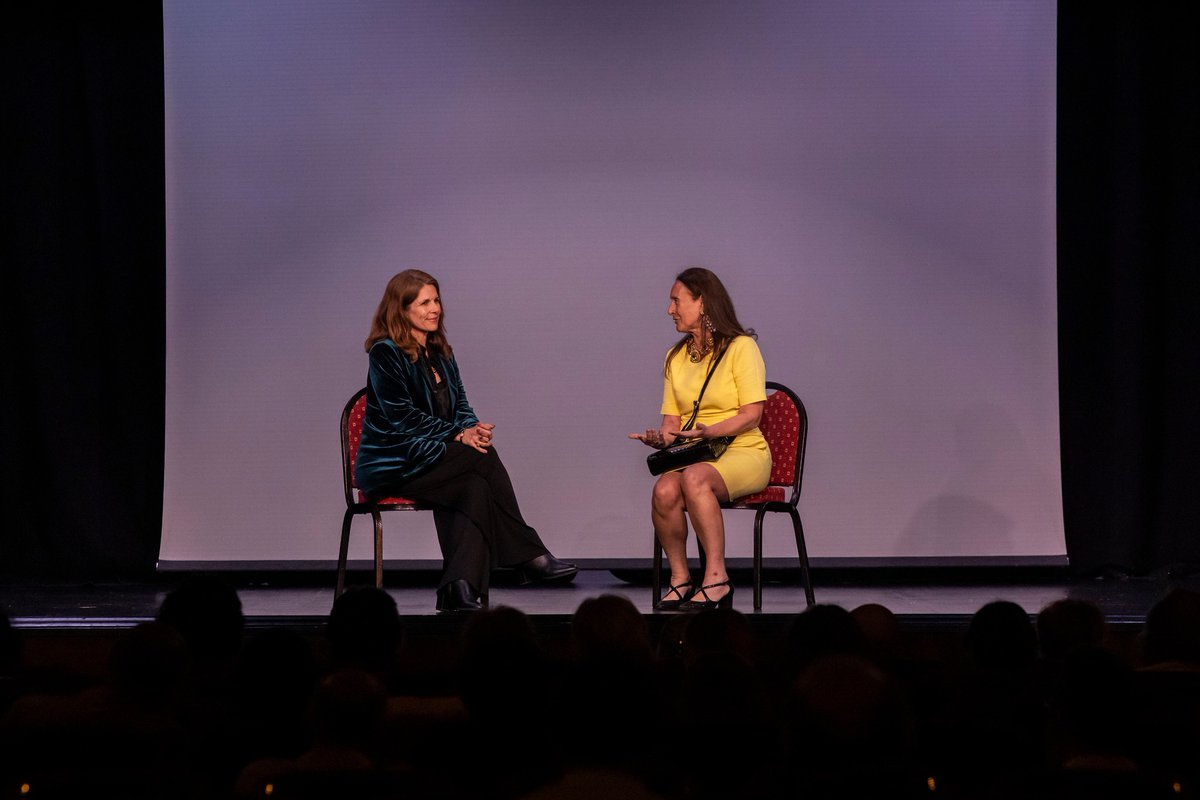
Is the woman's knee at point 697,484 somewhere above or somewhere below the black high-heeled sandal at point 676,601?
above

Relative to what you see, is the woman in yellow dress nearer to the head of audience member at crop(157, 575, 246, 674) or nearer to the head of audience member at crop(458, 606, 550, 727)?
the head of audience member at crop(157, 575, 246, 674)

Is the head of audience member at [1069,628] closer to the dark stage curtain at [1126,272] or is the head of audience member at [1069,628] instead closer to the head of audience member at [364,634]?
the head of audience member at [364,634]

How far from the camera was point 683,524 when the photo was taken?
3.67 m

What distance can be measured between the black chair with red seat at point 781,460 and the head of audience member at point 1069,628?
6.69 feet

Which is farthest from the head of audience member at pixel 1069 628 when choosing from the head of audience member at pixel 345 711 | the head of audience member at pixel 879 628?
the head of audience member at pixel 345 711

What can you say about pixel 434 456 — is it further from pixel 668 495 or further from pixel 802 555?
pixel 802 555

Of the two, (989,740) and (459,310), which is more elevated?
(459,310)

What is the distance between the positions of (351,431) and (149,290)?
49.7 inches

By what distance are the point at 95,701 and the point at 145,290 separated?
3.69 meters

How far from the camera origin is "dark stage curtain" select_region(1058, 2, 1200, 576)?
4574 mm

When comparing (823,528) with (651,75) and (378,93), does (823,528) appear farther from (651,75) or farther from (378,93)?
(378,93)

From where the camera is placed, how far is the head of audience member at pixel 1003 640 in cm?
136

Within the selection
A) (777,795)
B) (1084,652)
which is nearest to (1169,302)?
(1084,652)

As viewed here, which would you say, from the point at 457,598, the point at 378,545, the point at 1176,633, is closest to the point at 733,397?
the point at 457,598
